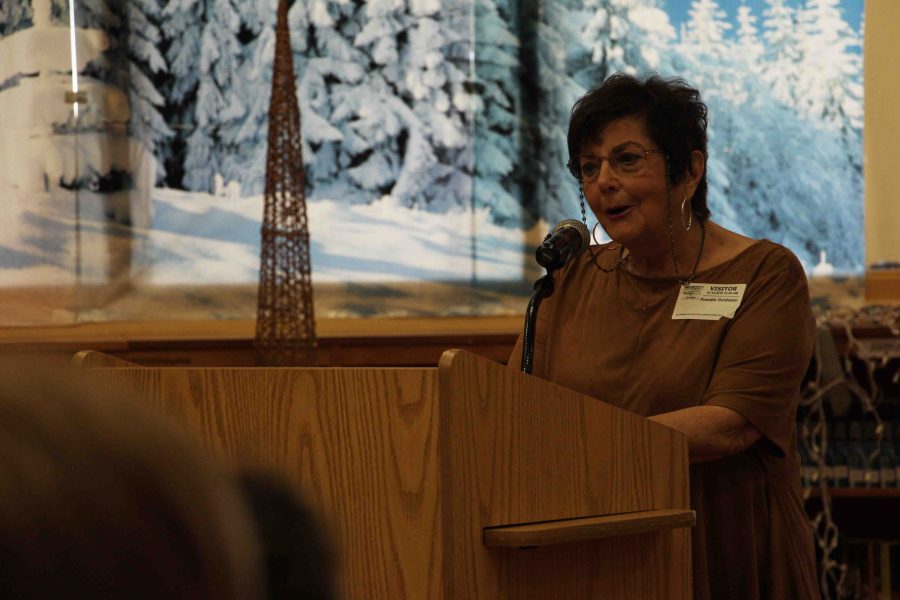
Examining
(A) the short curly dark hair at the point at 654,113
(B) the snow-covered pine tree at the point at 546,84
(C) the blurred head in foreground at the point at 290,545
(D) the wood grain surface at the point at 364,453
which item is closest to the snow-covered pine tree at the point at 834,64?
(B) the snow-covered pine tree at the point at 546,84

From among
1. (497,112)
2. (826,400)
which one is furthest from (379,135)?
(826,400)

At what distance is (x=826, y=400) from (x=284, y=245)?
6.49 ft

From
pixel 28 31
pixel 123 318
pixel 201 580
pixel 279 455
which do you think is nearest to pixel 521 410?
pixel 279 455

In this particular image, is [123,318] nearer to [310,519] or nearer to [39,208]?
[39,208]

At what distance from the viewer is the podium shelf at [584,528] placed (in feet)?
4.61

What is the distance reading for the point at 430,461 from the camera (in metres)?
1.38

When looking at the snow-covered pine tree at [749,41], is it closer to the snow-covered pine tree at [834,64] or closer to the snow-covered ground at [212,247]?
the snow-covered pine tree at [834,64]

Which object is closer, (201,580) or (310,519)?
(201,580)

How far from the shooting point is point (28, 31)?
4484 mm

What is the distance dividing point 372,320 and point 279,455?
9.88 feet

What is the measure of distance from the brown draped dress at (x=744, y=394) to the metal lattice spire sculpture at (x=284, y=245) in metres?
1.86

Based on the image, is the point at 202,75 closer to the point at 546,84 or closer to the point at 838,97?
the point at 546,84

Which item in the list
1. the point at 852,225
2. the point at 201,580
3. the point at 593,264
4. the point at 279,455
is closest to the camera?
the point at 201,580

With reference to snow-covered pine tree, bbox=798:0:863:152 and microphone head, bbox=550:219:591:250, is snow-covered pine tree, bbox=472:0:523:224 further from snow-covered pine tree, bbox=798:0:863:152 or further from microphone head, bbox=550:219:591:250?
microphone head, bbox=550:219:591:250
